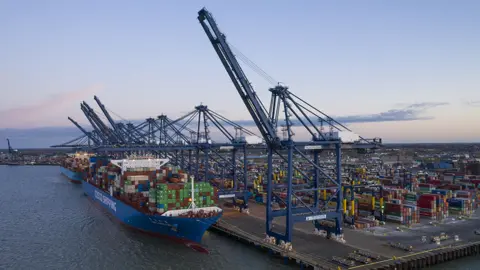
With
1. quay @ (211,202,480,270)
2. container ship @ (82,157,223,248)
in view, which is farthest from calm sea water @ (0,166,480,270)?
container ship @ (82,157,223,248)

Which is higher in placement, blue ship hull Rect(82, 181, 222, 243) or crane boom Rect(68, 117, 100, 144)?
crane boom Rect(68, 117, 100, 144)

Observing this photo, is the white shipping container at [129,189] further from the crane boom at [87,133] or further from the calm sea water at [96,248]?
the crane boom at [87,133]

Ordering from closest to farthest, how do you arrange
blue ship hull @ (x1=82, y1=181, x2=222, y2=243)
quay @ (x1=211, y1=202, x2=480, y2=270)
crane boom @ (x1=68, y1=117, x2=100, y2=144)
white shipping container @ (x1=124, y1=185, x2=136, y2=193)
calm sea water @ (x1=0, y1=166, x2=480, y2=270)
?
1. quay @ (x1=211, y1=202, x2=480, y2=270)
2. calm sea water @ (x1=0, y1=166, x2=480, y2=270)
3. blue ship hull @ (x1=82, y1=181, x2=222, y2=243)
4. white shipping container @ (x1=124, y1=185, x2=136, y2=193)
5. crane boom @ (x1=68, y1=117, x2=100, y2=144)

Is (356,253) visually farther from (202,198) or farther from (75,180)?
(75,180)

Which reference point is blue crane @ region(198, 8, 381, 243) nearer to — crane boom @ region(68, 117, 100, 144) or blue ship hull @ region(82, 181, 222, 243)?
blue ship hull @ region(82, 181, 222, 243)

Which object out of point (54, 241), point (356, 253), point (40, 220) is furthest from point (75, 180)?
point (356, 253)

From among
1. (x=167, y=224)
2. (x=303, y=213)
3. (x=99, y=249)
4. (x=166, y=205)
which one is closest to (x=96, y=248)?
(x=99, y=249)

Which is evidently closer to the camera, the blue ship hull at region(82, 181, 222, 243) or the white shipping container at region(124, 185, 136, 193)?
the blue ship hull at region(82, 181, 222, 243)

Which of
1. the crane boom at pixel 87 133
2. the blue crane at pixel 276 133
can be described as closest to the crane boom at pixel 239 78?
the blue crane at pixel 276 133

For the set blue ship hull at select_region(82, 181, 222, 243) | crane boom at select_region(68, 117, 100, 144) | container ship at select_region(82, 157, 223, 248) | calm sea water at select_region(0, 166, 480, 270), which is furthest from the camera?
crane boom at select_region(68, 117, 100, 144)
